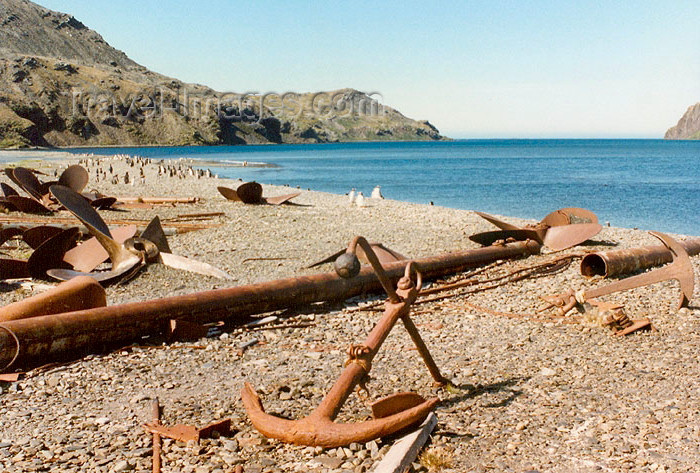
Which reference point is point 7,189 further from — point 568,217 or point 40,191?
point 568,217

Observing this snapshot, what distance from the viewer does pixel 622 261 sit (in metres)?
9.72

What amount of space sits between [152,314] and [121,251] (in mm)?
3576

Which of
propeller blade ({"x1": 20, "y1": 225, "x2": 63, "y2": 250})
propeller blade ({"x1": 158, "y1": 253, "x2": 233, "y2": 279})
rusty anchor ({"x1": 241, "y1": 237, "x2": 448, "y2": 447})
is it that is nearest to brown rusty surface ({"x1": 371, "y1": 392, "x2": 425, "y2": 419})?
rusty anchor ({"x1": 241, "y1": 237, "x2": 448, "y2": 447})

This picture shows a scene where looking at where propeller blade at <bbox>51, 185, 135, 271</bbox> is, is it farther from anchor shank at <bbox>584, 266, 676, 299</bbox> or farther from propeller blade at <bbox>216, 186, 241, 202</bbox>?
propeller blade at <bbox>216, 186, 241, 202</bbox>

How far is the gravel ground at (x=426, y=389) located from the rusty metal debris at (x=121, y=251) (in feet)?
0.71

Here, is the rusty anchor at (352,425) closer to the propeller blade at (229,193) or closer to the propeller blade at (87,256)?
the propeller blade at (87,256)

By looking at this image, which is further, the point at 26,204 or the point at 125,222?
the point at 26,204

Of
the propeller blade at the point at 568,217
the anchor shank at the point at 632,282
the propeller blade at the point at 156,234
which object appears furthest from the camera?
the propeller blade at the point at 568,217

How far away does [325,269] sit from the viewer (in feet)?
33.8

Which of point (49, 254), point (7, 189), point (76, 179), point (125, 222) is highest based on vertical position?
point (76, 179)

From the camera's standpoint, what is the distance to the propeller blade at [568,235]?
11977mm

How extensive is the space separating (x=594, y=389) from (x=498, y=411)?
43.6 inches

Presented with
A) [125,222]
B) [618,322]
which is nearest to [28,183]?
[125,222]

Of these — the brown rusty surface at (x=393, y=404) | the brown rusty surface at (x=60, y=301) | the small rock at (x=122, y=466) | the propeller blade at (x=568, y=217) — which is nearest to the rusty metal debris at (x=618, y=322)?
the brown rusty surface at (x=393, y=404)
